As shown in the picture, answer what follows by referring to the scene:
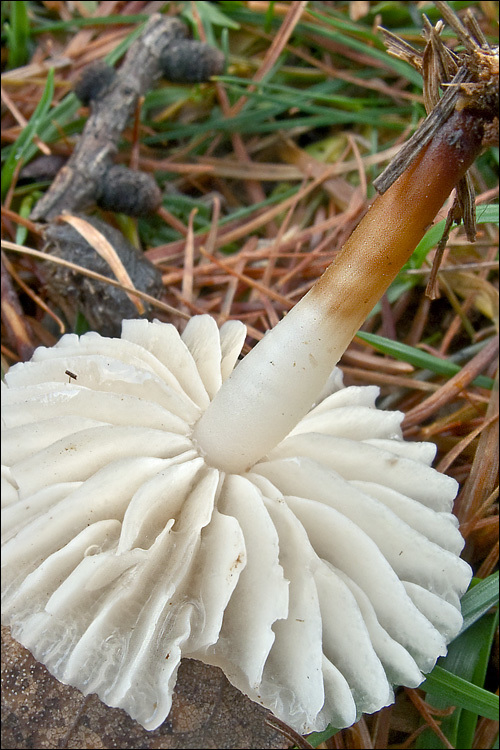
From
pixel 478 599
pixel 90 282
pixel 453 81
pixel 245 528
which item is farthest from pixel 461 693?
pixel 90 282

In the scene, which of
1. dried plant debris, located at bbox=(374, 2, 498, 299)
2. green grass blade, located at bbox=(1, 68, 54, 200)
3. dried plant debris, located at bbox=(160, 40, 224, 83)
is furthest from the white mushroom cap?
dried plant debris, located at bbox=(160, 40, 224, 83)

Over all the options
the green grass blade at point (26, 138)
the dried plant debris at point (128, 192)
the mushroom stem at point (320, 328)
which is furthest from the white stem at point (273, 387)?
the green grass blade at point (26, 138)

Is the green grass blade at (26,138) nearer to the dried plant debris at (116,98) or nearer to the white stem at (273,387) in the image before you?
the dried plant debris at (116,98)

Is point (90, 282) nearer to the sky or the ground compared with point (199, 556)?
nearer to the sky

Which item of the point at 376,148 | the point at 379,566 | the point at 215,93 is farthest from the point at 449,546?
the point at 215,93

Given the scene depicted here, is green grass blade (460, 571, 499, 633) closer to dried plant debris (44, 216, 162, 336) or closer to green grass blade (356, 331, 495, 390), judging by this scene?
green grass blade (356, 331, 495, 390)

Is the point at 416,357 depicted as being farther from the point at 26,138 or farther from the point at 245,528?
the point at 26,138

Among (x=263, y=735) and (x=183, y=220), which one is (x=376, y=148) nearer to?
(x=183, y=220)
